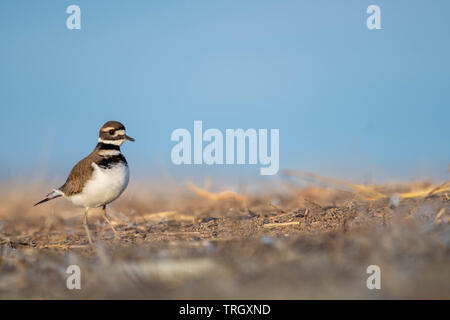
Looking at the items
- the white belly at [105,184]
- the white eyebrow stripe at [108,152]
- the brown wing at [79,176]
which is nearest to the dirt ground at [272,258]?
the white belly at [105,184]

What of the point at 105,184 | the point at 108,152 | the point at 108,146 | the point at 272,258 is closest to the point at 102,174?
the point at 105,184

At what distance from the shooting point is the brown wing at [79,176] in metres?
6.45

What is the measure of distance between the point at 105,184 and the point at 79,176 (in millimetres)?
616

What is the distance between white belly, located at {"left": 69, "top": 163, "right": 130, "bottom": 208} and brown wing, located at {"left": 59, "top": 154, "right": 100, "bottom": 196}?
101 mm

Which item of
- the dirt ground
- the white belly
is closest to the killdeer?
the white belly

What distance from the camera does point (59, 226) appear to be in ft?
24.7

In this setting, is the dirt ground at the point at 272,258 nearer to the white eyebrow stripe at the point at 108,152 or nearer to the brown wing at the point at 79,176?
the brown wing at the point at 79,176

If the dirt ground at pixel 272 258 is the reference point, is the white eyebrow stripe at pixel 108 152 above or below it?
above

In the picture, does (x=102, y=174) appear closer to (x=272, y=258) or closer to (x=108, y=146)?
(x=108, y=146)

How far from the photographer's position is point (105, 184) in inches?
245

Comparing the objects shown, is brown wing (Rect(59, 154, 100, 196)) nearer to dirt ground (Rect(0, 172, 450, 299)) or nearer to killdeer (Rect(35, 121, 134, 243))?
killdeer (Rect(35, 121, 134, 243))
